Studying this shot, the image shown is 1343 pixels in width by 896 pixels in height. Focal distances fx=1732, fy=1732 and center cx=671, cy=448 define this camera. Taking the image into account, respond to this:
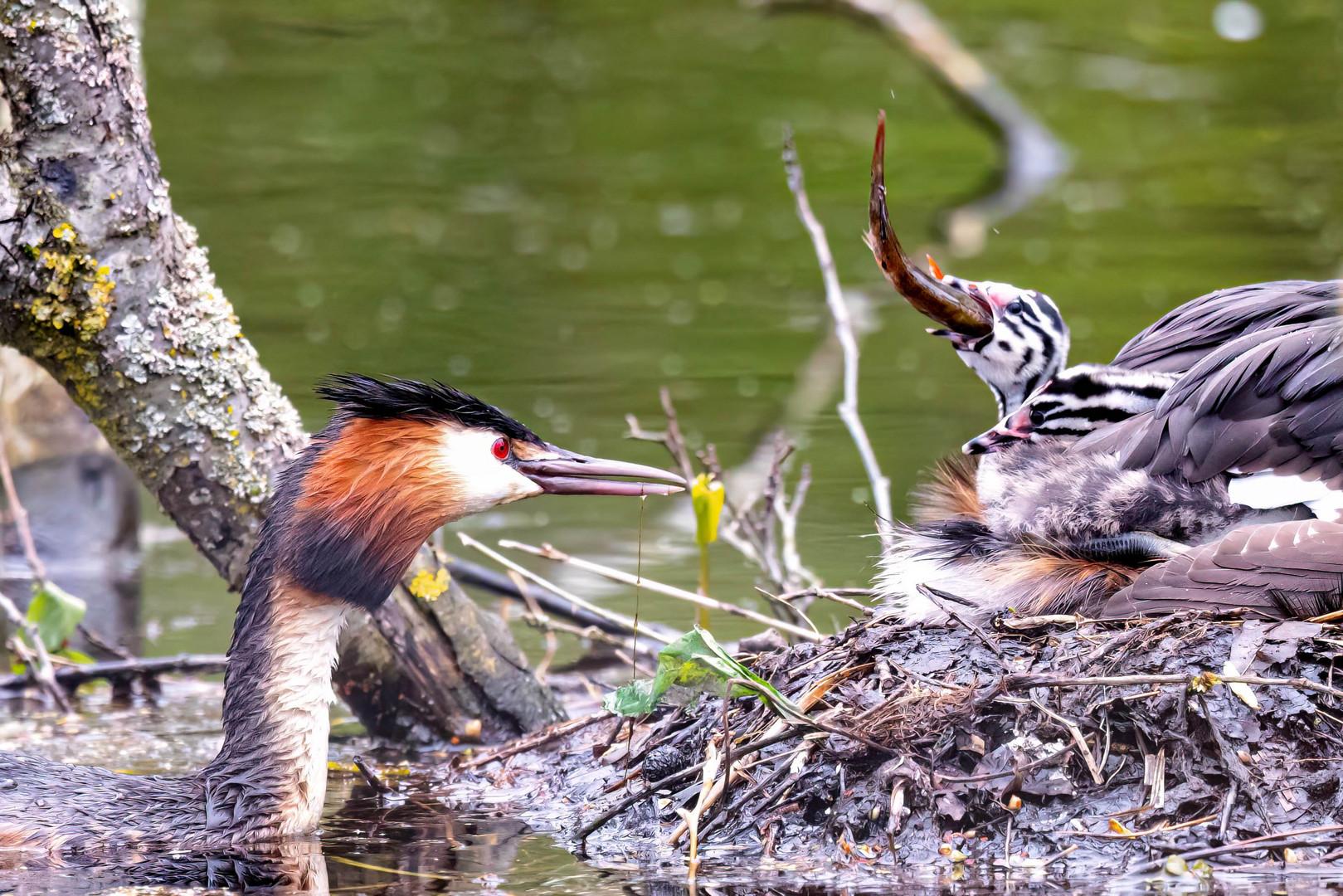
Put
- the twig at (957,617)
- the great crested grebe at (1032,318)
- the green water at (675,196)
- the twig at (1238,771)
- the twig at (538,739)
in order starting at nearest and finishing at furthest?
the twig at (1238,771) → the twig at (957,617) → the great crested grebe at (1032,318) → the twig at (538,739) → the green water at (675,196)

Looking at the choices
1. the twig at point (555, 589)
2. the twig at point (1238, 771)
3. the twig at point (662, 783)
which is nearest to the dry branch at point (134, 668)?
the twig at point (555, 589)

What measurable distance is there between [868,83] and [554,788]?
1180cm

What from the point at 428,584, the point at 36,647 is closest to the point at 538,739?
the point at 428,584

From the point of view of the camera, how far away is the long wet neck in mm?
3789

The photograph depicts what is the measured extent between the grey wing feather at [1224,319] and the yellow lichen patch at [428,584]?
1.86m

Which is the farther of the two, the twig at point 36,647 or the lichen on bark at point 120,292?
the twig at point 36,647

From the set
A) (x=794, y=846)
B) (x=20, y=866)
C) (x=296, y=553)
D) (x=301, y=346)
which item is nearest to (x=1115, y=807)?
(x=794, y=846)

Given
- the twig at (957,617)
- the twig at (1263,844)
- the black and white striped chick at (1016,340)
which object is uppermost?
the black and white striped chick at (1016,340)

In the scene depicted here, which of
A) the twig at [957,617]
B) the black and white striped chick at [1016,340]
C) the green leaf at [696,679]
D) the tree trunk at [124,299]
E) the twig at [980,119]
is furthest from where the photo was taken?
the twig at [980,119]

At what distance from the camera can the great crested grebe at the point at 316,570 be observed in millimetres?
3805

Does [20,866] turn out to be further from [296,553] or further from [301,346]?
[301,346]

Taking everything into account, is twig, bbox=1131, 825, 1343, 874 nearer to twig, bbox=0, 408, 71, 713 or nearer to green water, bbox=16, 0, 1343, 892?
green water, bbox=16, 0, 1343, 892

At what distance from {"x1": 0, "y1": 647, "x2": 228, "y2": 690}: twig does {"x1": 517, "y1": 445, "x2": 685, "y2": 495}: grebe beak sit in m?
1.59

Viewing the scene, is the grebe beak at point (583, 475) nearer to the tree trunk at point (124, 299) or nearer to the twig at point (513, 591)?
the tree trunk at point (124, 299)
